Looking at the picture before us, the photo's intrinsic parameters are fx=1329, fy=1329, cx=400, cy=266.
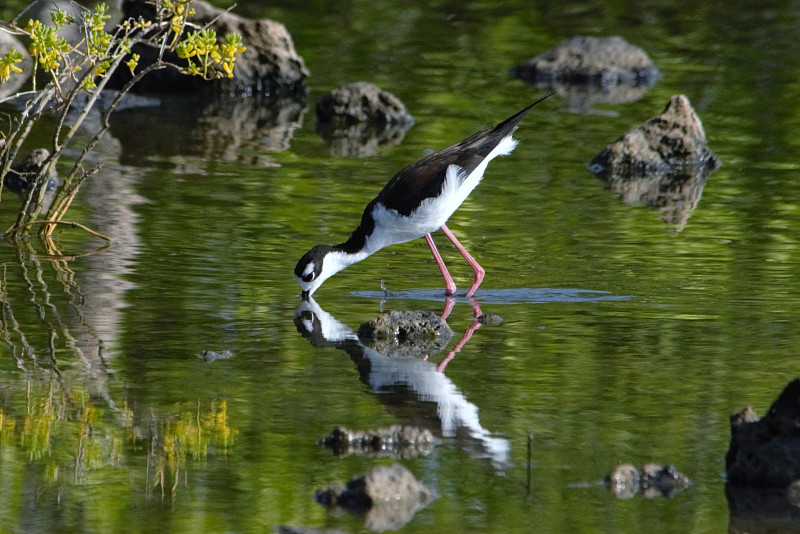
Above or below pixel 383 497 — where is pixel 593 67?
above

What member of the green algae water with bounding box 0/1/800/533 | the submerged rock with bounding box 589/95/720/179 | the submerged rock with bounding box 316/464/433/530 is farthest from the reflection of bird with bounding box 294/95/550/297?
the submerged rock with bounding box 589/95/720/179

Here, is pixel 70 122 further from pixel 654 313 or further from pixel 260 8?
pixel 654 313

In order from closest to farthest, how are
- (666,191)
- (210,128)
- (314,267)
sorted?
(314,267), (666,191), (210,128)

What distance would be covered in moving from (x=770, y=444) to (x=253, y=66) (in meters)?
12.5

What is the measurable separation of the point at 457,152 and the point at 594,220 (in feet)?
7.33

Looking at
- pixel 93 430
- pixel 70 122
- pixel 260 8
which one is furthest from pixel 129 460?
pixel 260 8

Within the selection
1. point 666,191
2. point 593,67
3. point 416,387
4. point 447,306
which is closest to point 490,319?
point 447,306

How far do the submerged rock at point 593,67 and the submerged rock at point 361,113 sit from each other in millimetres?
3412

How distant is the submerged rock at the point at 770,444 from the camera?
5.31 meters

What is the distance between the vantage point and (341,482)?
5426 millimetres

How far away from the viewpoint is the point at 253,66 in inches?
667

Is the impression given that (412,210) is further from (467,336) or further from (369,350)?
(369,350)

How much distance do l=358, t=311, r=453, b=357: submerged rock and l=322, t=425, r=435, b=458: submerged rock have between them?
5.60ft

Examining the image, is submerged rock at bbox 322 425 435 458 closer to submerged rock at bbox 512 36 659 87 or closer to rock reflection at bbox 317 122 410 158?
rock reflection at bbox 317 122 410 158
